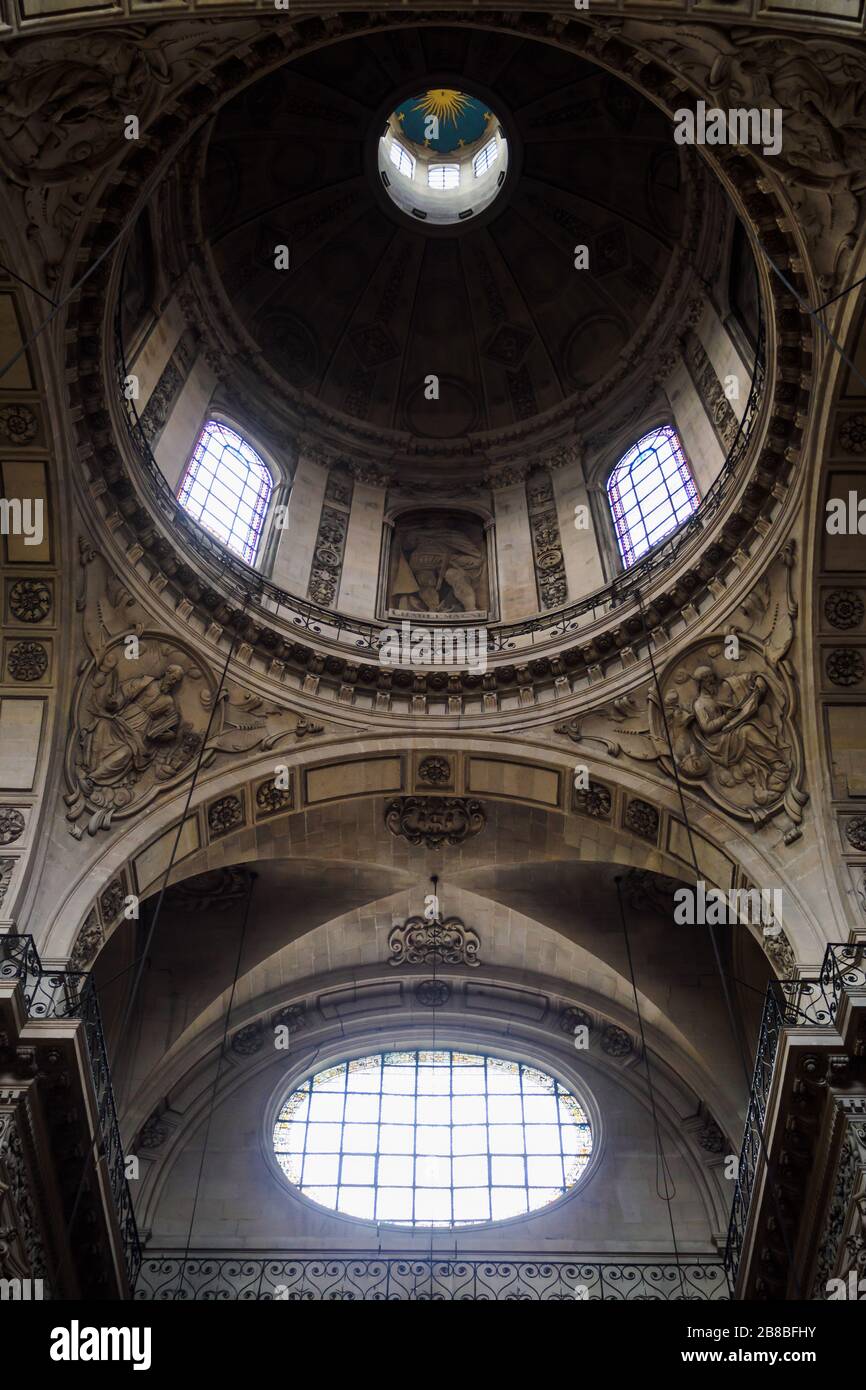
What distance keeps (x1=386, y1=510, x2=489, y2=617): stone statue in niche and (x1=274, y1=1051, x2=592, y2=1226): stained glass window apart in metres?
6.34

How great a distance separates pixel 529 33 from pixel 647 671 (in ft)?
23.1

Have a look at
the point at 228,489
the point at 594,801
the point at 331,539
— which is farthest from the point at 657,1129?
the point at 228,489

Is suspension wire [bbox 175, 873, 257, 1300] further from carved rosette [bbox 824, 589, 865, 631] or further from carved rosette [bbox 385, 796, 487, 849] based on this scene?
carved rosette [bbox 824, 589, 865, 631]

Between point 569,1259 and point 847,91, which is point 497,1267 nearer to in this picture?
point 569,1259

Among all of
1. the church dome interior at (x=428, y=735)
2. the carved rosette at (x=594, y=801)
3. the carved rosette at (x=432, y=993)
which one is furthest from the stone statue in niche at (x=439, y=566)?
the carved rosette at (x=432, y=993)

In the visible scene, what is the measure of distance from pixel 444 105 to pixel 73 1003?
20.5 metres

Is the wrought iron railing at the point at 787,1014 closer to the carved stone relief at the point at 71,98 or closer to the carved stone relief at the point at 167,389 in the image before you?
the carved stone relief at the point at 167,389

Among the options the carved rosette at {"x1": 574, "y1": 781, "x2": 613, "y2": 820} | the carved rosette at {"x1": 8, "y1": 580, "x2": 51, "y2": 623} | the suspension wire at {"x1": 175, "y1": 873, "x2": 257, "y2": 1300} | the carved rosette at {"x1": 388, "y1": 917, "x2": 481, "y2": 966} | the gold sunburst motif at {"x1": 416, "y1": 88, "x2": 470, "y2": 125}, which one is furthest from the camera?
the gold sunburst motif at {"x1": 416, "y1": 88, "x2": 470, "y2": 125}

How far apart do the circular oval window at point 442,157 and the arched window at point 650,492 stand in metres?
6.64

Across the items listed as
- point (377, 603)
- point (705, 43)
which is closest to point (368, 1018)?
point (377, 603)

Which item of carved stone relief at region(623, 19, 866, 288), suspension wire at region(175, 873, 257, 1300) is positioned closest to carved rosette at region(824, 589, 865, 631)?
carved stone relief at region(623, 19, 866, 288)

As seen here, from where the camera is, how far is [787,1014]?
1233 centimetres

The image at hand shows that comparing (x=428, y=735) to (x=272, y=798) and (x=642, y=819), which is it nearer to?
(x=272, y=798)

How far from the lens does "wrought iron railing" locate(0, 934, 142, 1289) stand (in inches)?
468
